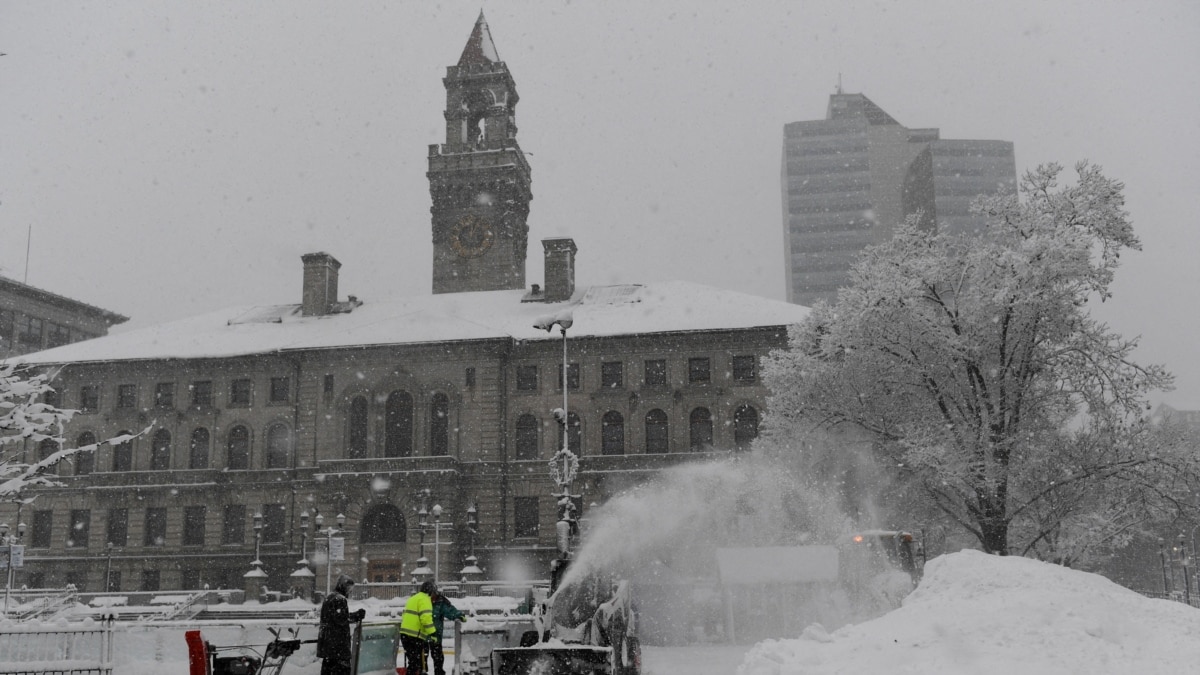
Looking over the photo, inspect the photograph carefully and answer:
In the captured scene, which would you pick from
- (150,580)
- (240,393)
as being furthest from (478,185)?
(150,580)

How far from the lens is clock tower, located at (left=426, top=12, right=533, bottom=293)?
63.0 m

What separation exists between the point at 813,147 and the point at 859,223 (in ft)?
51.4

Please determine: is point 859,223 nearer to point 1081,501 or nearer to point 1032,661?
point 1081,501

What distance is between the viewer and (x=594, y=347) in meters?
51.0

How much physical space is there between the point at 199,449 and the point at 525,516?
58.5 feet

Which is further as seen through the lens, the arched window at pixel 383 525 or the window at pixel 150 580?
the window at pixel 150 580

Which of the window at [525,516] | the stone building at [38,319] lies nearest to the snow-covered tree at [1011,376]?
the window at [525,516]

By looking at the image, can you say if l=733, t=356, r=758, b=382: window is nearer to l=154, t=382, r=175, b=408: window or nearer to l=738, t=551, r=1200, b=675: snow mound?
l=154, t=382, r=175, b=408: window

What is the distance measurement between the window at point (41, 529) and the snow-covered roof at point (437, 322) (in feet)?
25.6

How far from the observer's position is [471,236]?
63531 mm

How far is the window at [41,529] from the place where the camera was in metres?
53.3

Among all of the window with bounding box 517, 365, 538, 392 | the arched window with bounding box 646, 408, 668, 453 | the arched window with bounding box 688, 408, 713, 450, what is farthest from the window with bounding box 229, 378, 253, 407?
the arched window with bounding box 688, 408, 713, 450

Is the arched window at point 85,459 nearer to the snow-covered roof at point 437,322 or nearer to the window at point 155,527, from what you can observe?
the snow-covered roof at point 437,322

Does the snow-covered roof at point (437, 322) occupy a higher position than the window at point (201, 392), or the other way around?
the snow-covered roof at point (437, 322)
